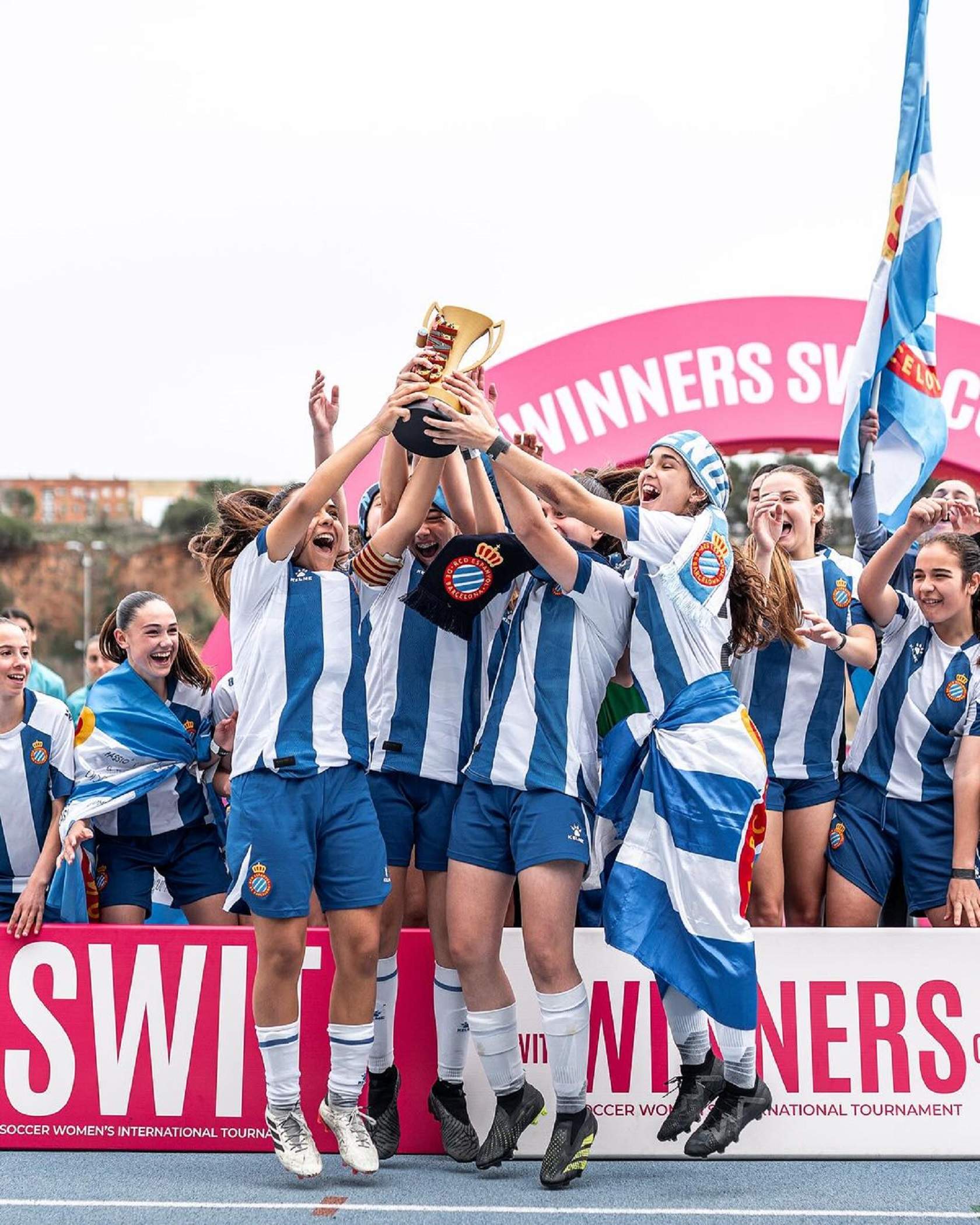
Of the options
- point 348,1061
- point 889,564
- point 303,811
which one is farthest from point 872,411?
point 348,1061

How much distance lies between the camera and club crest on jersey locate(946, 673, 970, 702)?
4707 mm

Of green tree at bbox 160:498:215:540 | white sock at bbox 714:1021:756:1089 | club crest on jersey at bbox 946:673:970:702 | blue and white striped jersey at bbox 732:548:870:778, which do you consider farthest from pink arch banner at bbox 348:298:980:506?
green tree at bbox 160:498:215:540

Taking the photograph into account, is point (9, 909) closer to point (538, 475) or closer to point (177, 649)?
point (177, 649)

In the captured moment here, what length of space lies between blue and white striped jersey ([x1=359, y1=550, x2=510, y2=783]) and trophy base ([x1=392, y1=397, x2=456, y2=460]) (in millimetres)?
597

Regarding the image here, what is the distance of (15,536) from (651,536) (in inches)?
1581

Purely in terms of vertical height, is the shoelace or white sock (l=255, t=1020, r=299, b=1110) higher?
white sock (l=255, t=1020, r=299, b=1110)

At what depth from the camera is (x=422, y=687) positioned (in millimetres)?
4246

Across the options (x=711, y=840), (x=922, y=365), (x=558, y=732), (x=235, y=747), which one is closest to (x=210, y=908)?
(x=235, y=747)

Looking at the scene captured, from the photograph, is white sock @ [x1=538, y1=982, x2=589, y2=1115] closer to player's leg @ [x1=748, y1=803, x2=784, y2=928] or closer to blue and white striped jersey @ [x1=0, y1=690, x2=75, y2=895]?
player's leg @ [x1=748, y1=803, x2=784, y2=928]

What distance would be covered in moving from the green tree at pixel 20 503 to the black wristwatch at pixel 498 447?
134ft

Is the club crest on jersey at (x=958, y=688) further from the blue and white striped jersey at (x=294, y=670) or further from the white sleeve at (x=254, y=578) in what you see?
the white sleeve at (x=254, y=578)

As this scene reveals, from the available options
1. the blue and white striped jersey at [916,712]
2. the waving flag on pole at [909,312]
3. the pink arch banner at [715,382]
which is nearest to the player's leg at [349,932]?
the blue and white striped jersey at [916,712]

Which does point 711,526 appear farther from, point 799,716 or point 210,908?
point 210,908

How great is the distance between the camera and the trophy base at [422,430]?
3.76m
